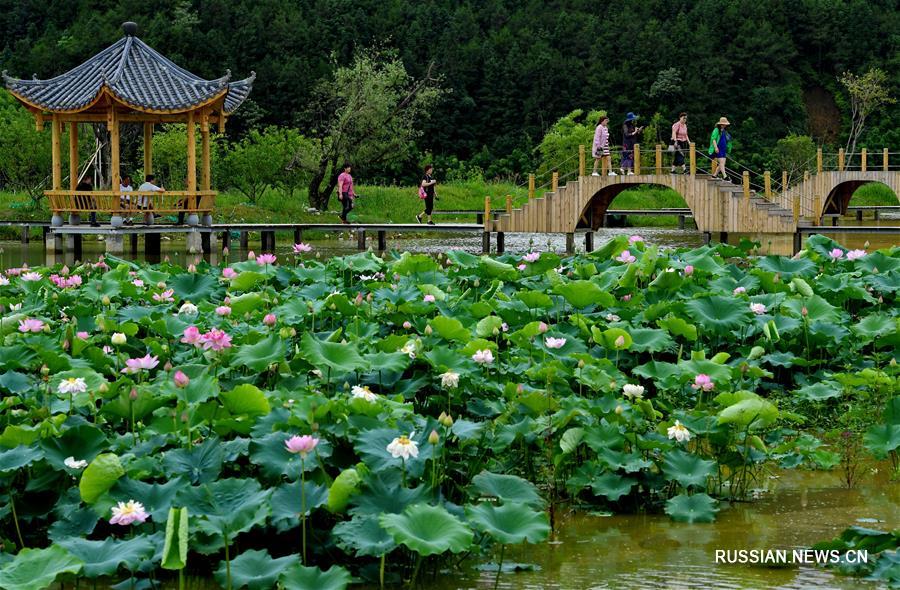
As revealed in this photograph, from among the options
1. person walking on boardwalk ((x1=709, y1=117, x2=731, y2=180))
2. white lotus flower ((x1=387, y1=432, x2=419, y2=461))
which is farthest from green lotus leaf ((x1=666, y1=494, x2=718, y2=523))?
person walking on boardwalk ((x1=709, y1=117, x2=731, y2=180))

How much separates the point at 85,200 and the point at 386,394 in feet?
49.2

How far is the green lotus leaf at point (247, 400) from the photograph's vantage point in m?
4.19

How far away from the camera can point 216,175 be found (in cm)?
2952

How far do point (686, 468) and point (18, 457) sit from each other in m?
2.20

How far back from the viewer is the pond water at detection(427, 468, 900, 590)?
3857mm

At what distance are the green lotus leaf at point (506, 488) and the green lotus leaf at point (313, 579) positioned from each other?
2.28ft

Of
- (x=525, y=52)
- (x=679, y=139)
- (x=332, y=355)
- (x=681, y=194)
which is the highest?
(x=525, y=52)

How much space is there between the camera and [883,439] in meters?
4.69

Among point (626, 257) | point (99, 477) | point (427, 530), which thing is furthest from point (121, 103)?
point (427, 530)

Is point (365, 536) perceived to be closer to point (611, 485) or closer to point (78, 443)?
point (78, 443)

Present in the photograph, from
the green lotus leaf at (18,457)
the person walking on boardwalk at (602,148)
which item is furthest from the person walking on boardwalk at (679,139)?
the green lotus leaf at (18,457)

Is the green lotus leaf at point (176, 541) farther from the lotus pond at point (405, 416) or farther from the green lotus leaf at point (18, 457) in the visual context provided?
the green lotus leaf at point (18, 457)

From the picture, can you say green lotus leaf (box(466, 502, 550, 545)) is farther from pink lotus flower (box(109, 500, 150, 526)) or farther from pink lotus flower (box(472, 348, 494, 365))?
pink lotus flower (box(472, 348, 494, 365))

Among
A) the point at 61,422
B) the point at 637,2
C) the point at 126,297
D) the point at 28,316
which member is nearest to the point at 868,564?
the point at 61,422
